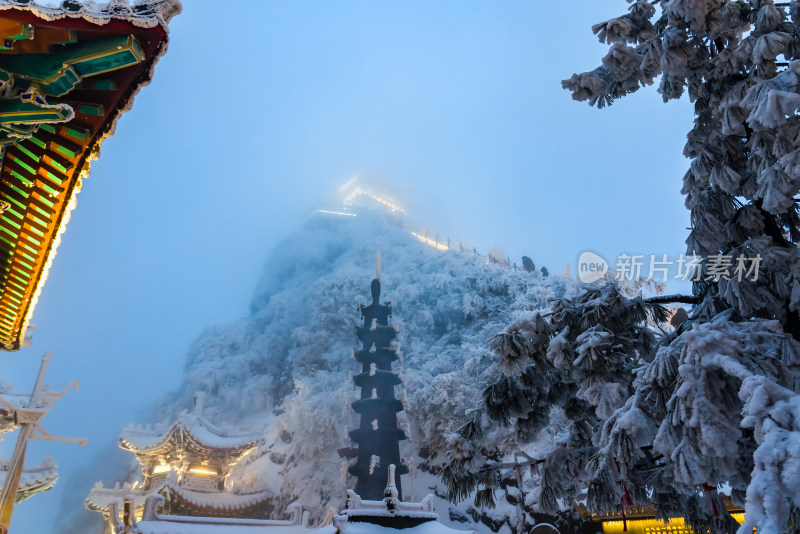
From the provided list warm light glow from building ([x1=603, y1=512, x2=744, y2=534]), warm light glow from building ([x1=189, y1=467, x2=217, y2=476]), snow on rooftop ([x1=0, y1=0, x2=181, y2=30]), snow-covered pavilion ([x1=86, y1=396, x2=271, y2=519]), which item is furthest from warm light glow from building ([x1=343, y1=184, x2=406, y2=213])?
snow on rooftop ([x1=0, y1=0, x2=181, y2=30])

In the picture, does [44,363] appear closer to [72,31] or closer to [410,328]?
[72,31]

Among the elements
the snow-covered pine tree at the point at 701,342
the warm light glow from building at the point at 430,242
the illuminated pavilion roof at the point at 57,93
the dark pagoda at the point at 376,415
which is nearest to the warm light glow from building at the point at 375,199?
the warm light glow from building at the point at 430,242

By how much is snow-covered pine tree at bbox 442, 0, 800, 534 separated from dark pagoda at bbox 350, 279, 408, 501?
568 inches

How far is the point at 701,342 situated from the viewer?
265 cm

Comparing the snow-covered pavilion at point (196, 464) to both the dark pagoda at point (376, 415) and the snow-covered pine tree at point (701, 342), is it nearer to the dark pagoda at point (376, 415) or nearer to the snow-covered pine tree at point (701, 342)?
the dark pagoda at point (376, 415)

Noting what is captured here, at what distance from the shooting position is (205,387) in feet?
127

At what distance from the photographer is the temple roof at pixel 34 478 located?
14.9 meters

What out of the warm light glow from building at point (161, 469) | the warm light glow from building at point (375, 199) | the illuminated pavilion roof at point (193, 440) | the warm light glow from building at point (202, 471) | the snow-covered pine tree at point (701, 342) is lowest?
the warm light glow from building at point (161, 469)

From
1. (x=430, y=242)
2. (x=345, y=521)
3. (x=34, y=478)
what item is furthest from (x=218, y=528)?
(x=430, y=242)

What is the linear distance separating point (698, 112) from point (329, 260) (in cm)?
5329

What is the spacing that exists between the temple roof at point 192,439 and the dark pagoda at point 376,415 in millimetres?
4463

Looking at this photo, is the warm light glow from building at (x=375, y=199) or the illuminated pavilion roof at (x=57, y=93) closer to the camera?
the illuminated pavilion roof at (x=57, y=93)

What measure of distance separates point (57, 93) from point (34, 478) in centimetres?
1678

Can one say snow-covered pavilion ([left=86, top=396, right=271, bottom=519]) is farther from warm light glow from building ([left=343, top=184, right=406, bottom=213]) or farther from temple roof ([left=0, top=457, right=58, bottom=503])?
warm light glow from building ([left=343, top=184, right=406, bottom=213])
